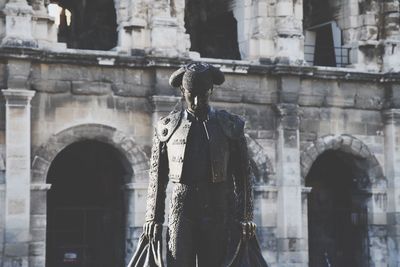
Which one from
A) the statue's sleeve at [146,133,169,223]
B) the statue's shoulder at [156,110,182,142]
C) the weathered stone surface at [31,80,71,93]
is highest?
the weathered stone surface at [31,80,71,93]

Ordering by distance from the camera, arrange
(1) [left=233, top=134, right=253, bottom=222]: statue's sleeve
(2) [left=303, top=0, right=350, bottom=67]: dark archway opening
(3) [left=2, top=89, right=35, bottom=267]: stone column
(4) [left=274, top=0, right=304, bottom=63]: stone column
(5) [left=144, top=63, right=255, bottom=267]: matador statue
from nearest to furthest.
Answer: (5) [left=144, top=63, right=255, bottom=267]: matador statue, (1) [left=233, top=134, right=253, bottom=222]: statue's sleeve, (3) [left=2, top=89, right=35, bottom=267]: stone column, (4) [left=274, top=0, right=304, bottom=63]: stone column, (2) [left=303, top=0, right=350, bottom=67]: dark archway opening

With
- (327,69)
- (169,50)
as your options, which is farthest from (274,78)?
(169,50)

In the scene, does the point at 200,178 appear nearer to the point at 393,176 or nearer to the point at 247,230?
the point at 247,230

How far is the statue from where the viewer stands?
23.4 feet

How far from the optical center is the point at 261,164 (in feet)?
A: 61.0

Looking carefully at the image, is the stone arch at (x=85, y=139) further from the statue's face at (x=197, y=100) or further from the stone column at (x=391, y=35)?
the statue's face at (x=197, y=100)

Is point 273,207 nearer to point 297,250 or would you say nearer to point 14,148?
point 297,250

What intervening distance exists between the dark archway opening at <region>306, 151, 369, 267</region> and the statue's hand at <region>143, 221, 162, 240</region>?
43.0 feet

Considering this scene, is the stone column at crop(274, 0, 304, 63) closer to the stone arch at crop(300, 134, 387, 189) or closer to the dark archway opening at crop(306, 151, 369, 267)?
the stone arch at crop(300, 134, 387, 189)

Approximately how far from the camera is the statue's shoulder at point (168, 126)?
7.34 meters

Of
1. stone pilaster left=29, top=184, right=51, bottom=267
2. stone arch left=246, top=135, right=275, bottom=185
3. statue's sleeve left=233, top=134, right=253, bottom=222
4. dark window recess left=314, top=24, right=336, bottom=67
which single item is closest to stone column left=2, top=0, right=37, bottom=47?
stone pilaster left=29, top=184, right=51, bottom=267

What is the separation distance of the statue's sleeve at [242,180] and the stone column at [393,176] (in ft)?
42.4

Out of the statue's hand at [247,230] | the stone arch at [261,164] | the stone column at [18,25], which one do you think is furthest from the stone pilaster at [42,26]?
the statue's hand at [247,230]

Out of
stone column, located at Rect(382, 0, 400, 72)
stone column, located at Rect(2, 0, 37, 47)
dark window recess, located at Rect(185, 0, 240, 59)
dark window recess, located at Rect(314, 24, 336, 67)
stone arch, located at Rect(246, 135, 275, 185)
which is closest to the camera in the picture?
stone column, located at Rect(2, 0, 37, 47)
